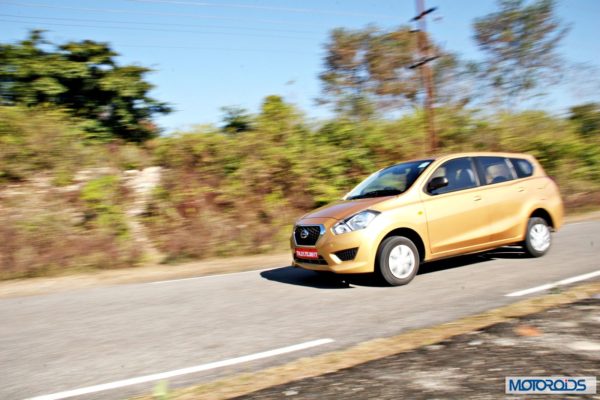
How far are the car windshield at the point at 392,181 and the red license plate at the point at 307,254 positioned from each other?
1256 millimetres

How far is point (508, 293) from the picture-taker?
6.00 metres

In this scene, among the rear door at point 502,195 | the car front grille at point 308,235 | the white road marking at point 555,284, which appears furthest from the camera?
the rear door at point 502,195

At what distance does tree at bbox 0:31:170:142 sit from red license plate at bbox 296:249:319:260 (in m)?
10.4

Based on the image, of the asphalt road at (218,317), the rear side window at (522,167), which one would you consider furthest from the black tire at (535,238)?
the rear side window at (522,167)

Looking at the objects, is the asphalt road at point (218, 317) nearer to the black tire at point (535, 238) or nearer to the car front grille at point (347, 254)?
the black tire at point (535, 238)

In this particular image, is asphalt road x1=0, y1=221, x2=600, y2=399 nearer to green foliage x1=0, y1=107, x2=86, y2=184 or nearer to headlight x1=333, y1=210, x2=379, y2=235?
headlight x1=333, y1=210, x2=379, y2=235

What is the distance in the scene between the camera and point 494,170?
26.6 ft

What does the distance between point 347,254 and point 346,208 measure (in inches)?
28.7

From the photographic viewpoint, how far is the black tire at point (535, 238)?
820cm

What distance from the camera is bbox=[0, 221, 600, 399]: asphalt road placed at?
408 cm

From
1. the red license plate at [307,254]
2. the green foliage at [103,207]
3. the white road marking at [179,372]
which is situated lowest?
the white road marking at [179,372]

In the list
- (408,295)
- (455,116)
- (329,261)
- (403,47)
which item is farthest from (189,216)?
(403,47)

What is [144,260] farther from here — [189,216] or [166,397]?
[166,397]

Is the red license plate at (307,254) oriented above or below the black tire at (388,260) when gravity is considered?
above
